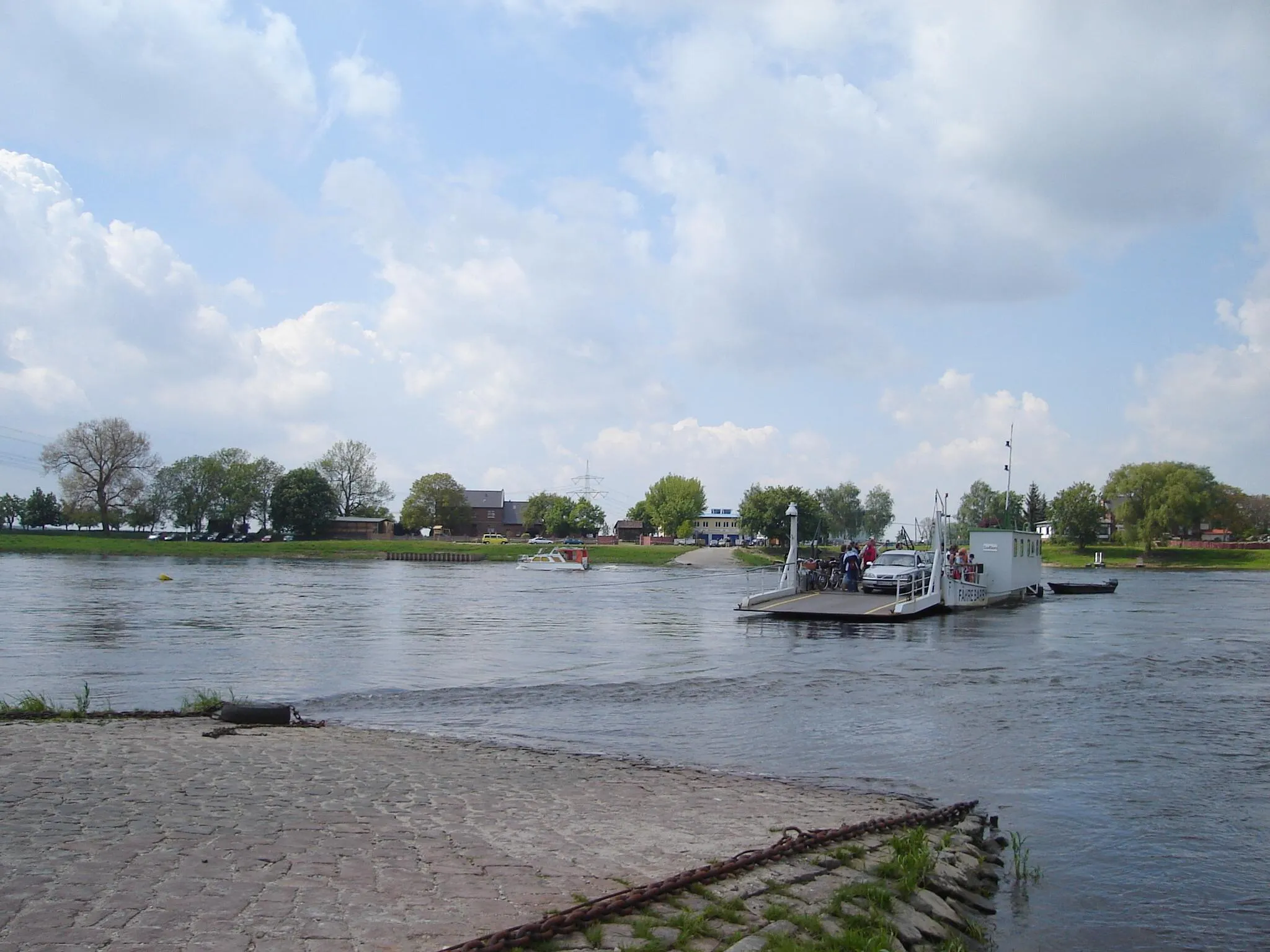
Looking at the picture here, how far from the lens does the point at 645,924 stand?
5227 mm

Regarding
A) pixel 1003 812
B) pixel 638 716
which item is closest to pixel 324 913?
pixel 1003 812

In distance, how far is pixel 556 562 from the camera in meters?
A: 91.8

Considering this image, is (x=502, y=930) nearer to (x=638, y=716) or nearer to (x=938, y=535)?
(x=638, y=716)

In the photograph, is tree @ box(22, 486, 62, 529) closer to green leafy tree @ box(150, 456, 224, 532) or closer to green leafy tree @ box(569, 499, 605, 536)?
green leafy tree @ box(150, 456, 224, 532)

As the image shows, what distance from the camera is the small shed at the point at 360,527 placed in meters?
133

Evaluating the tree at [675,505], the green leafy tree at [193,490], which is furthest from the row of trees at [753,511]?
the green leafy tree at [193,490]

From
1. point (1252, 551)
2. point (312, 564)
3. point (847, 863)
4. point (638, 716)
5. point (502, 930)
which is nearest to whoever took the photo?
point (502, 930)

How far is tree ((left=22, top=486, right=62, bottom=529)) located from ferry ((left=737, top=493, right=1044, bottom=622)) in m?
117

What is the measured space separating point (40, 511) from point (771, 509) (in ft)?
322

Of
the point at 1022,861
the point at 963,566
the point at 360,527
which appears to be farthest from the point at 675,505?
the point at 1022,861

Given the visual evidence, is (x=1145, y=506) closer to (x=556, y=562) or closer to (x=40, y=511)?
(x=556, y=562)

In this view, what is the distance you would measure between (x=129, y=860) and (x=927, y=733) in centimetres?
1131

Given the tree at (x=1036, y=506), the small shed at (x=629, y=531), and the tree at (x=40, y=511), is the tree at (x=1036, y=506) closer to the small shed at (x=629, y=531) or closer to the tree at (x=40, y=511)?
the small shed at (x=629, y=531)

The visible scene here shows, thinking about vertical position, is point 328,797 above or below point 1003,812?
above
